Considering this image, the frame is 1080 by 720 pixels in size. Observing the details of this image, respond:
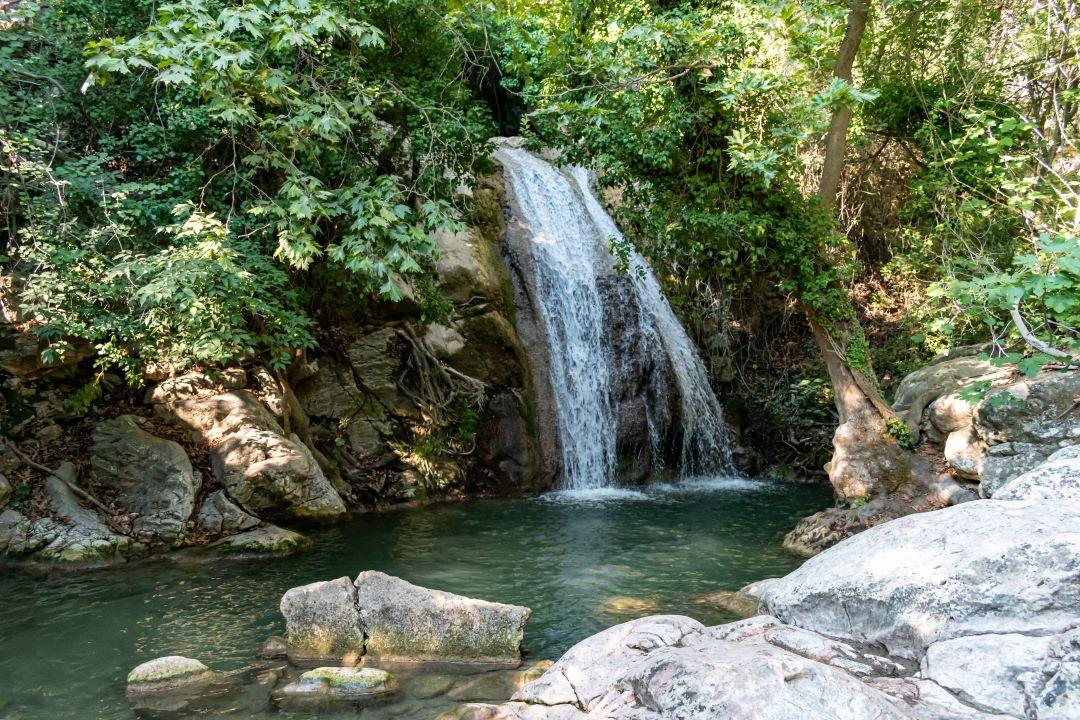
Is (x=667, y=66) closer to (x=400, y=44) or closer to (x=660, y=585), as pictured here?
(x=400, y=44)

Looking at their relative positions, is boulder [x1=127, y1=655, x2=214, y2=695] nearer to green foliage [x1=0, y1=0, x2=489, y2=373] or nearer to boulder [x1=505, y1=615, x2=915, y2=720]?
boulder [x1=505, y1=615, x2=915, y2=720]

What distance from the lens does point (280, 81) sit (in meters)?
6.68

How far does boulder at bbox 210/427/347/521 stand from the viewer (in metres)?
8.56

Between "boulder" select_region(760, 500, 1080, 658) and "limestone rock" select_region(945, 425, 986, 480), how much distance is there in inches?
166

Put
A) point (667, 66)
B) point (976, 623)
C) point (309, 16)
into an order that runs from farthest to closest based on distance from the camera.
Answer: point (667, 66) < point (309, 16) < point (976, 623)

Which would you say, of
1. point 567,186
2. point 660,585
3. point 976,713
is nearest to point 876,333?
point 567,186

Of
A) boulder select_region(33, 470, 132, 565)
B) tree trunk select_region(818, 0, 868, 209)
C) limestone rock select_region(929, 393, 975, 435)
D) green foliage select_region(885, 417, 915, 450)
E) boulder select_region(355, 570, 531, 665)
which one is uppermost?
tree trunk select_region(818, 0, 868, 209)

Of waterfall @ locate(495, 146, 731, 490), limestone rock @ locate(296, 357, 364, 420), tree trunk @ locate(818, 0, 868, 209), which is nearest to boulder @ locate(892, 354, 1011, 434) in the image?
tree trunk @ locate(818, 0, 868, 209)

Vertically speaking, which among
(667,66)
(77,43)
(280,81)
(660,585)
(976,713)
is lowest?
(660,585)

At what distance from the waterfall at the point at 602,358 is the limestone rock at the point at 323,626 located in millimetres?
6914

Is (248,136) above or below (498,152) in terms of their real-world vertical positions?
below

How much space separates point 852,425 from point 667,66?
185 inches

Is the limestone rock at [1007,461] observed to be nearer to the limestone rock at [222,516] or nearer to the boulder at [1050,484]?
the boulder at [1050,484]

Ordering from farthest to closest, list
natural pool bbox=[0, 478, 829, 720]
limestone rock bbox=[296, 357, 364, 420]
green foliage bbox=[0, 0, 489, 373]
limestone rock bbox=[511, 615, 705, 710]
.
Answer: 1. limestone rock bbox=[296, 357, 364, 420]
2. green foliage bbox=[0, 0, 489, 373]
3. natural pool bbox=[0, 478, 829, 720]
4. limestone rock bbox=[511, 615, 705, 710]
